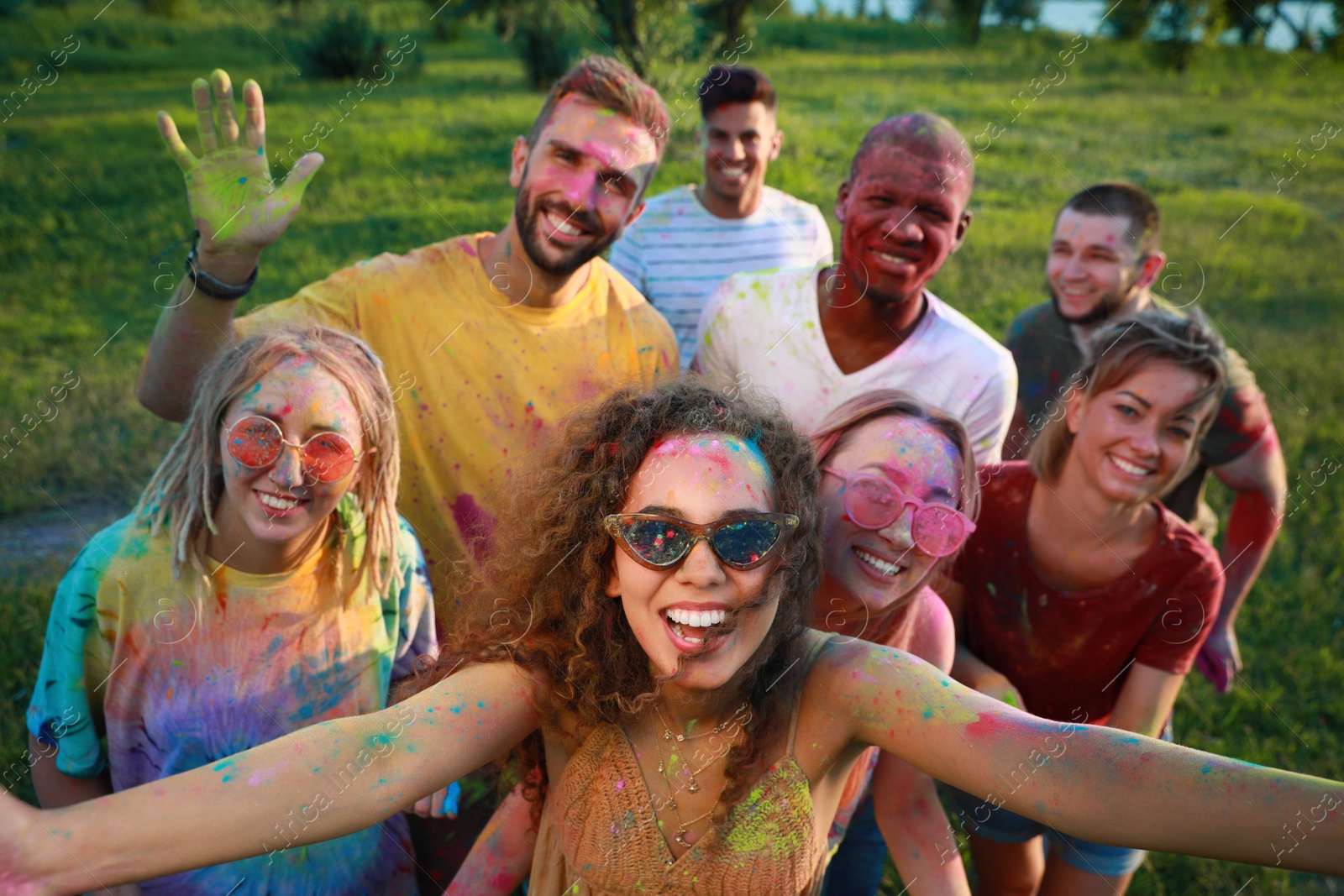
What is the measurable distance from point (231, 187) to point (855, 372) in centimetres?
197

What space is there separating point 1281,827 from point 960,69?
18.3 meters

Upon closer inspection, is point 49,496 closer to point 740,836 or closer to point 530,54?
point 740,836

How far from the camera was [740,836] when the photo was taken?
6.71 ft

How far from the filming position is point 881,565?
2379 mm

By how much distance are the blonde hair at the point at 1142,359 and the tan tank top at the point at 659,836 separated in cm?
146

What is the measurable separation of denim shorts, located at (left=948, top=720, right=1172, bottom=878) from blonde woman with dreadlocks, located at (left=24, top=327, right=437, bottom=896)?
1.83 m

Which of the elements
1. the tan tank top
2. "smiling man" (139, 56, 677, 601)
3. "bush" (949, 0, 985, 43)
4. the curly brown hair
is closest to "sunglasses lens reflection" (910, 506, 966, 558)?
the curly brown hair

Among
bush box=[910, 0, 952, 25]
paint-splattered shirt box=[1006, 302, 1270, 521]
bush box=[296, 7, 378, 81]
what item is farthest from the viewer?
bush box=[910, 0, 952, 25]

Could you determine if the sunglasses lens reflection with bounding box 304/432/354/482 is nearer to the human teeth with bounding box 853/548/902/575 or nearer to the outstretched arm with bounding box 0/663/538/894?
the outstretched arm with bounding box 0/663/538/894

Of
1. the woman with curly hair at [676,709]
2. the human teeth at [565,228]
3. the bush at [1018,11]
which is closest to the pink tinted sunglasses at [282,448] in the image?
the woman with curly hair at [676,709]

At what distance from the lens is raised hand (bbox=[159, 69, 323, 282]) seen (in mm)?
2701

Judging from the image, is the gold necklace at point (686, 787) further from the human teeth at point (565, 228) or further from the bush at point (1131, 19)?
the bush at point (1131, 19)

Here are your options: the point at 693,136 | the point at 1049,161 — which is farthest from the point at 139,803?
the point at 1049,161

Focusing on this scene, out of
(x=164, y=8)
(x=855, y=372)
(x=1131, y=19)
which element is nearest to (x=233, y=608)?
(x=855, y=372)
